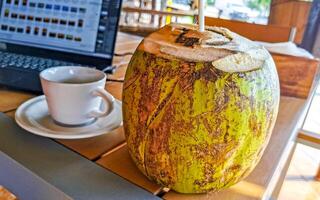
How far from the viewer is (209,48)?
0.30m

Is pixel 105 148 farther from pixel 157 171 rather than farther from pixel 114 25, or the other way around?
pixel 114 25

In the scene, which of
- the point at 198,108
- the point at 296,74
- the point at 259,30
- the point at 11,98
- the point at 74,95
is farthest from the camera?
the point at 259,30

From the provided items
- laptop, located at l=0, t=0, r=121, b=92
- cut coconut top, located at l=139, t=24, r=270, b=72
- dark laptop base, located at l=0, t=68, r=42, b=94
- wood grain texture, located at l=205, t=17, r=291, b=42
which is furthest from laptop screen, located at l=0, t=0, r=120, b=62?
wood grain texture, located at l=205, t=17, r=291, b=42

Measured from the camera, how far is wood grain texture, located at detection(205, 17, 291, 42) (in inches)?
38.2

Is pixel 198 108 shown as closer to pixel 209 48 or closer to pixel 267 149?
pixel 209 48

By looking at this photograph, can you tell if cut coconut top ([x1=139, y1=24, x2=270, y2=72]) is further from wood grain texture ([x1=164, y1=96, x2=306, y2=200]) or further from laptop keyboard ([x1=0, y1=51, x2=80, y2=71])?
laptop keyboard ([x1=0, y1=51, x2=80, y2=71])

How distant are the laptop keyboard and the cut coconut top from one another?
0.37 m

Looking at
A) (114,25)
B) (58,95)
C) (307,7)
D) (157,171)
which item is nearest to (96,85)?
(58,95)

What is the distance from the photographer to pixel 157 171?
1.00ft

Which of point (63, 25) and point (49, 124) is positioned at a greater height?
point (63, 25)

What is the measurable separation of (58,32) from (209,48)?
18.6 inches

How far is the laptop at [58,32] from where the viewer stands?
0.65m

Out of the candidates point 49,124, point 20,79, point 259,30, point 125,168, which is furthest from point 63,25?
point 259,30

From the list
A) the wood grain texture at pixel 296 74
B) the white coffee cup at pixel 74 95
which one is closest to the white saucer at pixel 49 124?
the white coffee cup at pixel 74 95
